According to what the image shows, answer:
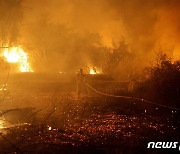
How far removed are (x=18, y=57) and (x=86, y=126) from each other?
1583 centimetres

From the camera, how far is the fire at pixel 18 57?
19.8m

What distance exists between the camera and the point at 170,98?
9984mm

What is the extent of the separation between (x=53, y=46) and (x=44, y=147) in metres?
21.4

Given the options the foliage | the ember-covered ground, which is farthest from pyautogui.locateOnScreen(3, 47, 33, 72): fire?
the foliage

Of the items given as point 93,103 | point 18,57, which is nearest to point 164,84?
point 93,103

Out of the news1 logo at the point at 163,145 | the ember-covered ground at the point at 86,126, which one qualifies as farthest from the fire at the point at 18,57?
the news1 logo at the point at 163,145

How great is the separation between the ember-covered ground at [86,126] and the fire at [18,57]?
990cm

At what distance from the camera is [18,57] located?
21.2 m

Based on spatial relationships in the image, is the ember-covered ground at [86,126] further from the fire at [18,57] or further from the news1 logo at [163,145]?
the fire at [18,57]

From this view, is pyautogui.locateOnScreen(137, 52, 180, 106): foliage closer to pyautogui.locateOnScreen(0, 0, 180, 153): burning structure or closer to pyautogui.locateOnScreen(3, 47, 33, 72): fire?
pyautogui.locateOnScreen(0, 0, 180, 153): burning structure

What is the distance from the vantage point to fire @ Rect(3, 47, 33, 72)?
19750 mm

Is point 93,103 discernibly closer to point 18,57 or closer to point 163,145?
point 163,145

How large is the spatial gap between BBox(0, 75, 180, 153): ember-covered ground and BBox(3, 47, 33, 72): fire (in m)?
9.90

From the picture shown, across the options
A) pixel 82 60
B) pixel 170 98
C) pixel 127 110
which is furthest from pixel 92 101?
pixel 82 60
